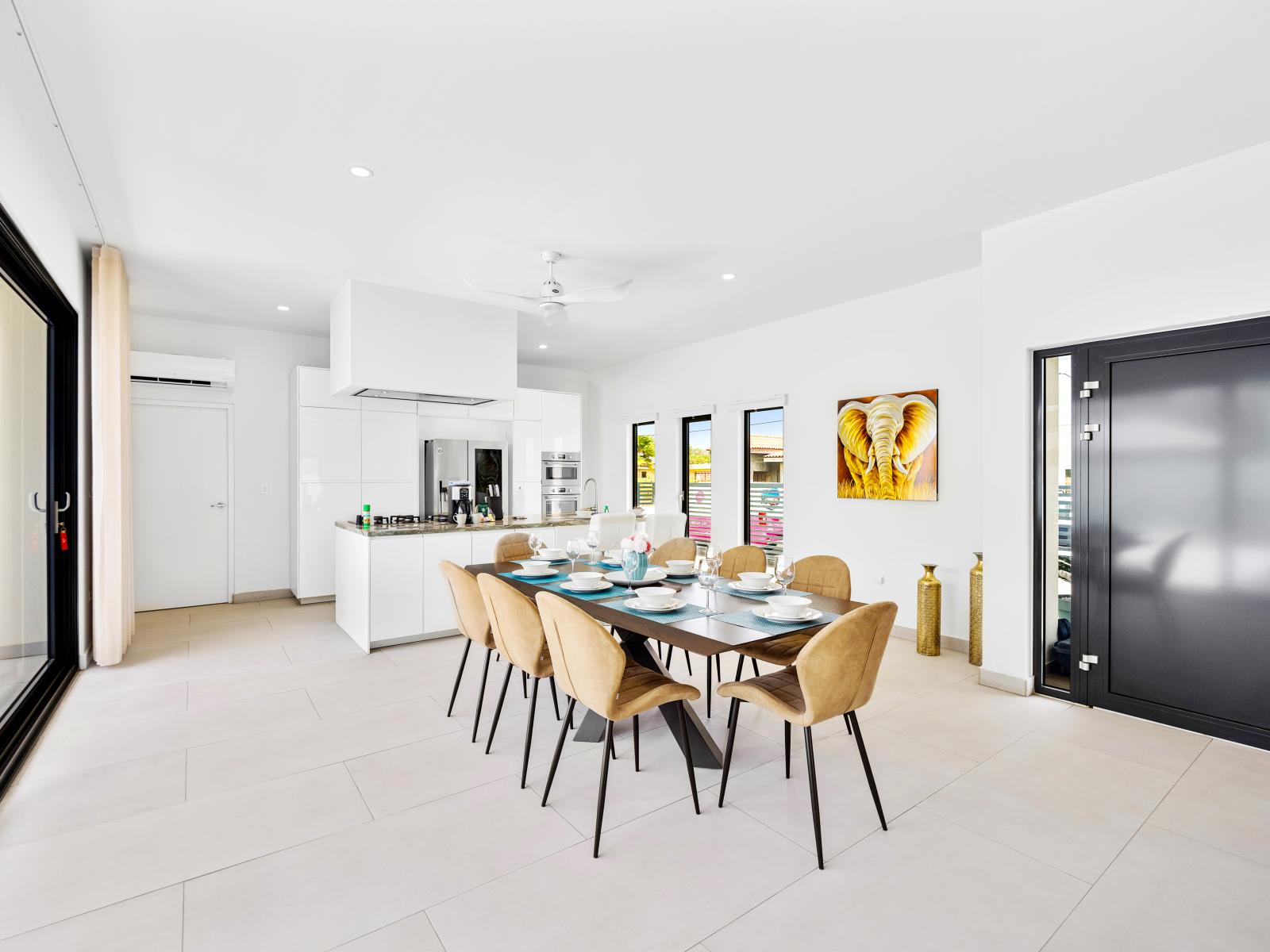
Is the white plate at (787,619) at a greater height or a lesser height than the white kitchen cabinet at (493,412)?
lesser

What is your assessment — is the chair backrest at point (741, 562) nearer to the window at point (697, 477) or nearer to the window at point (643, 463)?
the window at point (697, 477)

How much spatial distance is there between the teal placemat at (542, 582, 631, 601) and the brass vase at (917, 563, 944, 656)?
2.57 m

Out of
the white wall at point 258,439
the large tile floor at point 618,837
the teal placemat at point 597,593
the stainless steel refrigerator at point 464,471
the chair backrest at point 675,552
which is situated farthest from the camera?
the stainless steel refrigerator at point 464,471

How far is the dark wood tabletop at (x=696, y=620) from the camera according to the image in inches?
81.4

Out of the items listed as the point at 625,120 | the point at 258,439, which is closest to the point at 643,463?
the point at 258,439

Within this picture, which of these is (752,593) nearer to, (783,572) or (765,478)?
(783,572)

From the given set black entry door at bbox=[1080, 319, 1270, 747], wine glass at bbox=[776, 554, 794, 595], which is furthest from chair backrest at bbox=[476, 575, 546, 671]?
black entry door at bbox=[1080, 319, 1270, 747]

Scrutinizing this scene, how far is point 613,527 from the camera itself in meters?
5.25

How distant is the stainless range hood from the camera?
469 cm

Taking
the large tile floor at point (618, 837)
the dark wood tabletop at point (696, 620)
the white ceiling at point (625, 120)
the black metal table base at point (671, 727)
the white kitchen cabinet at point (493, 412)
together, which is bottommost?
the large tile floor at point (618, 837)

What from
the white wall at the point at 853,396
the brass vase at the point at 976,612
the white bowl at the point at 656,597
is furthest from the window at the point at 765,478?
the white bowl at the point at 656,597

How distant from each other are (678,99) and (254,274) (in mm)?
3596

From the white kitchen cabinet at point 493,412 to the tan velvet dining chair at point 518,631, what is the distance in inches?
169

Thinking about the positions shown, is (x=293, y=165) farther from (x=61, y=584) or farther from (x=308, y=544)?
(x=308, y=544)
